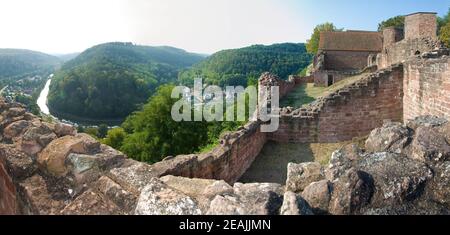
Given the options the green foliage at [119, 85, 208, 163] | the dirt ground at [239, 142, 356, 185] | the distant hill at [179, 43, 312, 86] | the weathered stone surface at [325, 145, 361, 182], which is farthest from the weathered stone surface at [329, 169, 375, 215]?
the distant hill at [179, 43, 312, 86]

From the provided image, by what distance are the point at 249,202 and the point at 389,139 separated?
1.47 meters

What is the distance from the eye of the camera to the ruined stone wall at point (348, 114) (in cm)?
1061

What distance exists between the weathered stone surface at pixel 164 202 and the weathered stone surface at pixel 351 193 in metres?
0.94

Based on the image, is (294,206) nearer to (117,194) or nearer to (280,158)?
(117,194)

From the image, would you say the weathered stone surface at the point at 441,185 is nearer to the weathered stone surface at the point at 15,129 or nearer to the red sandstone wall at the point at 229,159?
the red sandstone wall at the point at 229,159

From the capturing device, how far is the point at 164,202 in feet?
8.82

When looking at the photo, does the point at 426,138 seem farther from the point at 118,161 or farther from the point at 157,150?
the point at 157,150

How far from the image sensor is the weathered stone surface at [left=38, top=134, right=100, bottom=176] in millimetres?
3464

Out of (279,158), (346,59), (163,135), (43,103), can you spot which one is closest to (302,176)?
(279,158)

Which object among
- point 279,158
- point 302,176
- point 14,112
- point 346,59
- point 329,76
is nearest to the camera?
point 302,176

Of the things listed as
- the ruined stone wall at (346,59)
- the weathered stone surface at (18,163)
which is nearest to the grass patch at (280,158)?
the weathered stone surface at (18,163)
